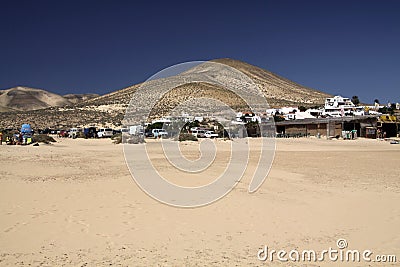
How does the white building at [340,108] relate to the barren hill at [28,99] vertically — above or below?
below

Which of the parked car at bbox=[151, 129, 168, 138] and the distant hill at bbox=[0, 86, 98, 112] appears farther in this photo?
the distant hill at bbox=[0, 86, 98, 112]

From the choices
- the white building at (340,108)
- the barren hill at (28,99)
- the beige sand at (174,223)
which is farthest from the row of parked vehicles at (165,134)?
the barren hill at (28,99)

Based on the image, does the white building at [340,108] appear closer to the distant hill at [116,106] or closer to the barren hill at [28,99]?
the distant hill at [116,106]

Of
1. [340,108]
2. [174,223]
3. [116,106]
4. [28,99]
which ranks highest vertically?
[28,99]

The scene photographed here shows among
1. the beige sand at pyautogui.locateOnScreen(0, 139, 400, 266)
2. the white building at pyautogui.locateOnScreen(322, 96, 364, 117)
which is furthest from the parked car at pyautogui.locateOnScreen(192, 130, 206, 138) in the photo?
the white building at pyautogui.locateOnScreen(322, 96, 364, 117)

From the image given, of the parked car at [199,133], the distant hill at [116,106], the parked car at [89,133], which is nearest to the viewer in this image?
the parked car at [199,133]

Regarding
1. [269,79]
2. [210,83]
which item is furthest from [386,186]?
[269,79]

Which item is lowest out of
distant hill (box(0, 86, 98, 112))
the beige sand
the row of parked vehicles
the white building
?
the beige sand

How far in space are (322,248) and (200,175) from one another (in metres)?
6.69

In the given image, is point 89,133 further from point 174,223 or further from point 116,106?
point 174,223

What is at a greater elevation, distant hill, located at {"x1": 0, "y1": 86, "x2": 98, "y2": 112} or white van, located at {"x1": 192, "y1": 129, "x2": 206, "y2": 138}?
distant hill, located at {"x1": 0, "y1": 86, "x2": 98, "y2": 112}

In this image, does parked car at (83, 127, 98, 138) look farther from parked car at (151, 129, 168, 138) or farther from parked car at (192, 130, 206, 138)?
parked car at (192, 130, 206, 138)

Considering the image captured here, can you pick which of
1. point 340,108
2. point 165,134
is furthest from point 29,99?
Result: point 165,134

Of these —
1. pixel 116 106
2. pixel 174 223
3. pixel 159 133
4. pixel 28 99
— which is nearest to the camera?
pixel 174 223
